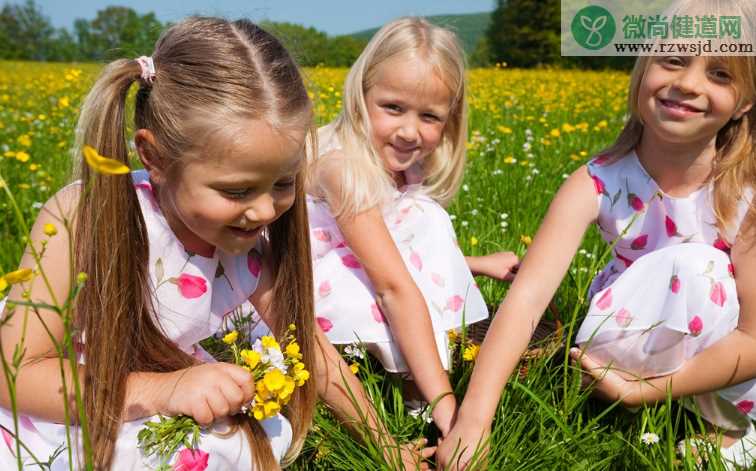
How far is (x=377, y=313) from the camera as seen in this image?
173 cm

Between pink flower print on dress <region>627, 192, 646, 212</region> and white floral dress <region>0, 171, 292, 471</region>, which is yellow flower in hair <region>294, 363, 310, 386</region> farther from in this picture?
pink flower print on dress <region>627, 192, 646, 212</region>

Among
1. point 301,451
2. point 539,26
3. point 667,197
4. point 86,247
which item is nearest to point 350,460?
point 301,451

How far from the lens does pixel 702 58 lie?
1.53 m

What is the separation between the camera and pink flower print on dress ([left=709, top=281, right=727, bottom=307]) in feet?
4.89

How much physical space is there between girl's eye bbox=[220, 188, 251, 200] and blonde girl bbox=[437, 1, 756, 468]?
2.06ft

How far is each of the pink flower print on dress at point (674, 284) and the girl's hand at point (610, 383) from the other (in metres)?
0.21

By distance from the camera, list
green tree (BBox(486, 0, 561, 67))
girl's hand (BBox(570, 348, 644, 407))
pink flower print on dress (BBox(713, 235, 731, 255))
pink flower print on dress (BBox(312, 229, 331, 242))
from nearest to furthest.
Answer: girl's hand (BBox(570, 348, 644, 407)), pink flower print on dress (BBox(713, 235, 731, 255)), pink flower print on dress (BBox(312, 229, 331, 242)), green tree (BBox(486, 0, 561, 67))

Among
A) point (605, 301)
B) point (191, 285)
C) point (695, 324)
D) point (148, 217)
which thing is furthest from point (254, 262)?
point (695, 324)

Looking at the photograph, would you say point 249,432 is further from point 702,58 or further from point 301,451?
point 702,58

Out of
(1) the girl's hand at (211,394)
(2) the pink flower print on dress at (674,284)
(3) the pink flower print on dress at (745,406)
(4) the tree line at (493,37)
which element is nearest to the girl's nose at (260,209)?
(1) the girl's hand at (211,394)

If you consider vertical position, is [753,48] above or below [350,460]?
above

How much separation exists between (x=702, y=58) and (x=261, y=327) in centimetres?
116

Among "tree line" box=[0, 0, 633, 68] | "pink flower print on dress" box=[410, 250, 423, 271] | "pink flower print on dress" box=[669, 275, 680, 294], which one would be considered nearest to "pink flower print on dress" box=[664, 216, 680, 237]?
"pink flower print on dress" box=[669, 275, 680, 294]

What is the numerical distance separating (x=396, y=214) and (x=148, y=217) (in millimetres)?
799
